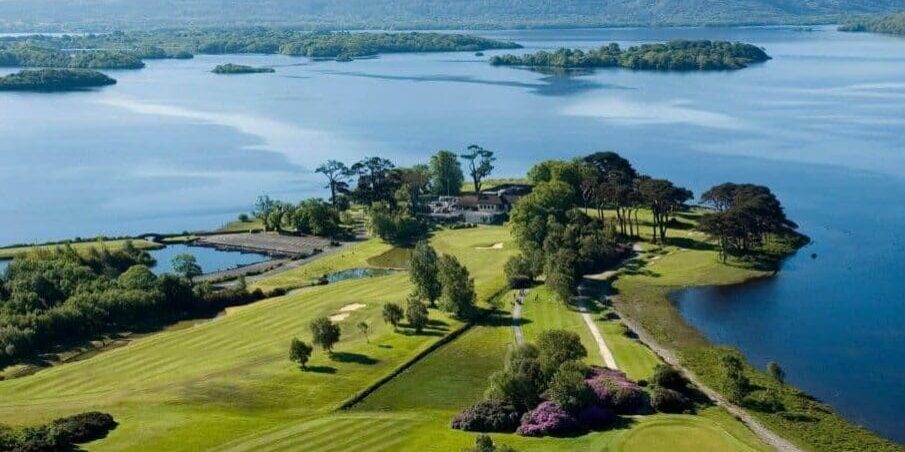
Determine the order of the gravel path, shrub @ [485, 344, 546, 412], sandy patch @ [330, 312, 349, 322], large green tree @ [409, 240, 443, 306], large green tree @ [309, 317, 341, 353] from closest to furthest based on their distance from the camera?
the gravel path
shrub @ [485, 344, 546, 412]
large green tree @ [309, 317, 341, 353]
sandy patch @ [330, 312, 349, 322]
large green tree @ [409, 240, 443, 306]

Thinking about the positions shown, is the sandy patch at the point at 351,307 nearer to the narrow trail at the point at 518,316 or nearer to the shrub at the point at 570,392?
the narrow trail at the point at 518,316

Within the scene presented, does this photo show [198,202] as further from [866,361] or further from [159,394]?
[866,361]

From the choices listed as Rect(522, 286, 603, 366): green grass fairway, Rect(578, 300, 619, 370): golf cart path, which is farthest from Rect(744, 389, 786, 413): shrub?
Rect(522, 286, 603, 366): green grass fairway

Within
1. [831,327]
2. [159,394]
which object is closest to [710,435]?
[831,327]

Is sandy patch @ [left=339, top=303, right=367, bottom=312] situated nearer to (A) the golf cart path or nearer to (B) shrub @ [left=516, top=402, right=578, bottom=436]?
(A) the golf cart path

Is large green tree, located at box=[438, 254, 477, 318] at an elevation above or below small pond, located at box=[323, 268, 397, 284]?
above

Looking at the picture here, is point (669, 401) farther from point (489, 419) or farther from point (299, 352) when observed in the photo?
point (299, 352)

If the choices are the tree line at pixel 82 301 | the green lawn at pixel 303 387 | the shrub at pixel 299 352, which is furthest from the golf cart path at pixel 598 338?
the tree line at pixel 82 301
